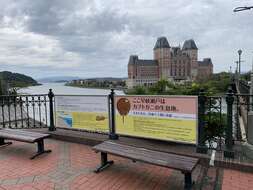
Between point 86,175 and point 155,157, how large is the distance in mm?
1248

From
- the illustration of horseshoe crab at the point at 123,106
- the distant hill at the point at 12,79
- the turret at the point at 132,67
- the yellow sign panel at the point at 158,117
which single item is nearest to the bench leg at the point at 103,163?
the yellow sign panel at the point at 158,117

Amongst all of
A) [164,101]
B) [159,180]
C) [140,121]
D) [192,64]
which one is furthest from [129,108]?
[192,64]

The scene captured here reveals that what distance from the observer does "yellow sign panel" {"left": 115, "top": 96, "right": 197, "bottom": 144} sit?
13.4ft

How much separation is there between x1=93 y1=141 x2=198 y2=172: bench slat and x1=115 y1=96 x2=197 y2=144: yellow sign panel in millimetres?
757

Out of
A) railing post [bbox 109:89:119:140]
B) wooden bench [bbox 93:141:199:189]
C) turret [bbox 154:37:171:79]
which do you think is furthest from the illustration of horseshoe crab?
turret [bbox 154:37:171:79]

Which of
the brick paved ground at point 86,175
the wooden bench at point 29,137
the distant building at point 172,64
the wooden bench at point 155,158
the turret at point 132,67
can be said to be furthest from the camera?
the distant building at point 172,64

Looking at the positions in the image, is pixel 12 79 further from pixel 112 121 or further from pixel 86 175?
pixel 86 175

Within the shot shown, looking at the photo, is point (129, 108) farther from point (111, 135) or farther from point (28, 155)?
point (28, 155)

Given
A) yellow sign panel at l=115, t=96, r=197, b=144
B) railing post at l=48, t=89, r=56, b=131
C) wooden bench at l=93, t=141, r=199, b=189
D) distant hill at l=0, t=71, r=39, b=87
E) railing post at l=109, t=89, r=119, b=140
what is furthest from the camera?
distant hill at l=0, t=71, r=39, b=87

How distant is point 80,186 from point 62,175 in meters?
0.53

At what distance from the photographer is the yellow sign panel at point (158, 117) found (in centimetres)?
409

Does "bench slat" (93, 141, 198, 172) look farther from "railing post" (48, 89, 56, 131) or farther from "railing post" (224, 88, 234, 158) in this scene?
"railing post" (48, 89, 56, 131)

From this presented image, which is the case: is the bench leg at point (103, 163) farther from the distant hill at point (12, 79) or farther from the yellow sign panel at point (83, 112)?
the distant hill at point (12, 79)

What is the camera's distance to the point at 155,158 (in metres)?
3.37
